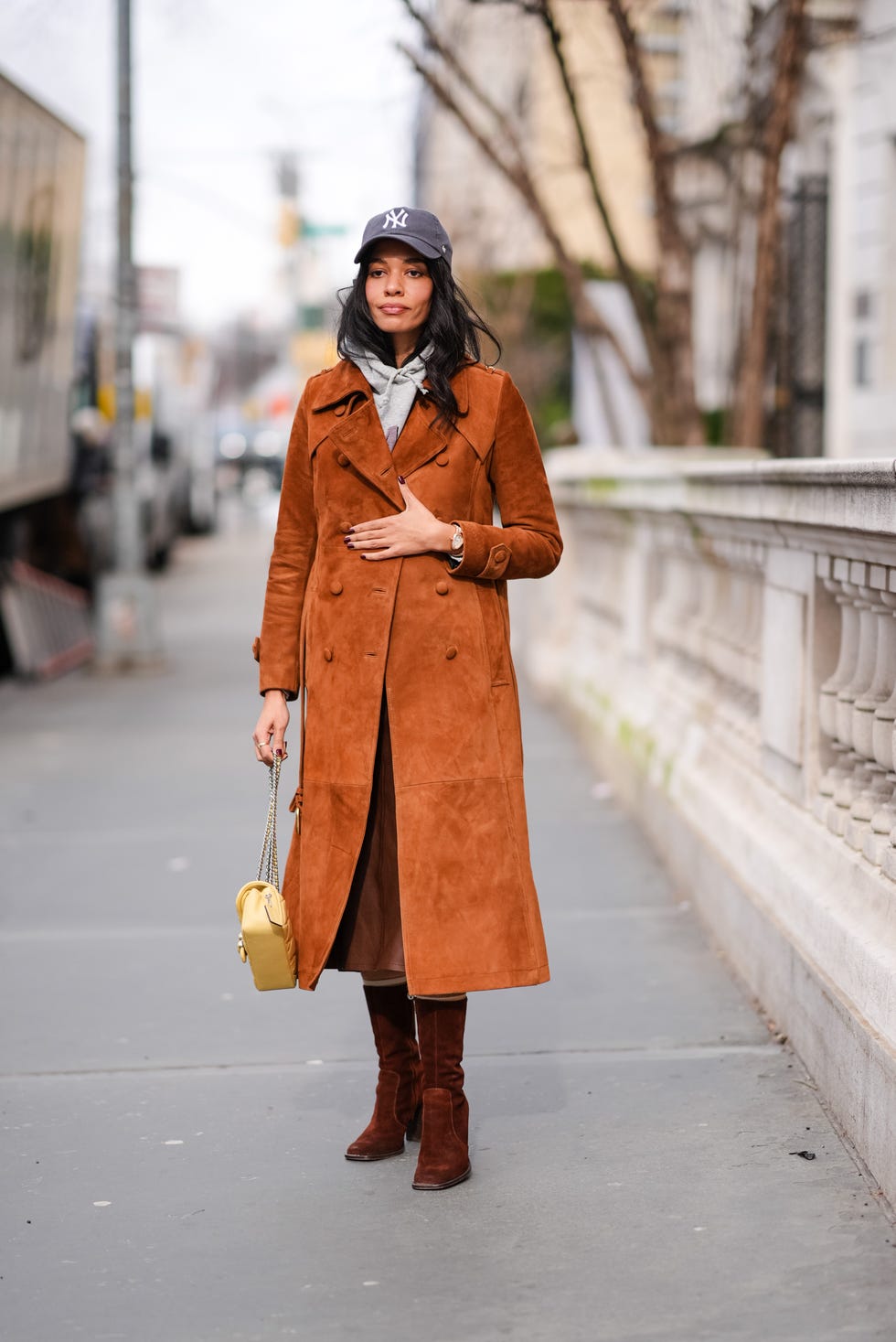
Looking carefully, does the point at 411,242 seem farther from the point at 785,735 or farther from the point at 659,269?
the point at 659,269

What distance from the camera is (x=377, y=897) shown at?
4.04 metres

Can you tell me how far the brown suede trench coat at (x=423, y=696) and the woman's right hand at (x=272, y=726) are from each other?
0.10m

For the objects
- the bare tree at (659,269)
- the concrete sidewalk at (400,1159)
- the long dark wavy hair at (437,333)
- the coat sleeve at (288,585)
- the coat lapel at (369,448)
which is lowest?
the concrete sidewalk at (400,1159)

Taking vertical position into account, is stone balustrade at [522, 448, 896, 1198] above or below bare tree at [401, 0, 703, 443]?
below

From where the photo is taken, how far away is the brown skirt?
158 inches

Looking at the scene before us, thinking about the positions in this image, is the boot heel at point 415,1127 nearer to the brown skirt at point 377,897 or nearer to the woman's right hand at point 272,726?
the brown skirt at point 377,897

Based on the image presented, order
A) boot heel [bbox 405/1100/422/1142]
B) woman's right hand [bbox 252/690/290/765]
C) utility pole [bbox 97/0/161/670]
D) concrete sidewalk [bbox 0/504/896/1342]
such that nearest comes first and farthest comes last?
1. concrete sidewalk [bbox 0/504/896/1342]
2. woman's right hand [bbox 252/690/290/765]
3. boot heel [bbox 405/1100/422/1142]
4. utility pole [bbox 97/0/161/670]

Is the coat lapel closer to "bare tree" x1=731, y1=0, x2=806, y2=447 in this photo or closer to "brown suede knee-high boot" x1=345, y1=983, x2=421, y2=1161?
"brown suede knee-high boot" x1=345, y1=983, x2=421, y2=1161

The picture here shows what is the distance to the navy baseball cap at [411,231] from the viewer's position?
3.90 meters

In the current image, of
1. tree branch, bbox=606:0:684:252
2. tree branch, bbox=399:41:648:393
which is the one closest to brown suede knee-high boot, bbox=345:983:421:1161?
tree branch, bbox=606:0:684:252

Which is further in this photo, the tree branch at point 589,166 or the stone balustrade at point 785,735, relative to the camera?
the tree branch at point 589,166

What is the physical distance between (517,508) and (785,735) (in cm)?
159

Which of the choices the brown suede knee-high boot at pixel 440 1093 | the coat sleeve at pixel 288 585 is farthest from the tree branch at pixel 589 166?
the brown suede knee-high boot at pixel 440 1093

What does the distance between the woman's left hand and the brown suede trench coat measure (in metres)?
0.04
